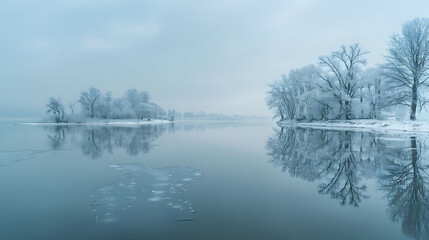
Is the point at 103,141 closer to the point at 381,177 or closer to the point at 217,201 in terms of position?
the point at 217,201

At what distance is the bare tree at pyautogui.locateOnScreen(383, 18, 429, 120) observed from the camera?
29.3 meters

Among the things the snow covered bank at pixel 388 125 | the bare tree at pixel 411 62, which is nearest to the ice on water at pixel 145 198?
the snow covered bank at pixel 388 125

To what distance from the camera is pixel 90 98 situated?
83500 mm

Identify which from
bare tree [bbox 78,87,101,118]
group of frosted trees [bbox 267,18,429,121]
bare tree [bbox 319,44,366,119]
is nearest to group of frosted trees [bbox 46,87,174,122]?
bare tree [bbox 78,87,101,118]

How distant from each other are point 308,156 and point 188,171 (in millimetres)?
6497

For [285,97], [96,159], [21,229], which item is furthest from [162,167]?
[285,97]

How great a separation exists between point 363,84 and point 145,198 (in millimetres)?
47521

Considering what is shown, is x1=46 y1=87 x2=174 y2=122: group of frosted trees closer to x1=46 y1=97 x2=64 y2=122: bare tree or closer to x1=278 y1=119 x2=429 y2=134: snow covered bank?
x1=46 y1=97 x2=64 y2=122: bare tree

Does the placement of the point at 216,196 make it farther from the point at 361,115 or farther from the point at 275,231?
the point at 361,115

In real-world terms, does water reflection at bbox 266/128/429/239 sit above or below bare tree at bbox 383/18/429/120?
below

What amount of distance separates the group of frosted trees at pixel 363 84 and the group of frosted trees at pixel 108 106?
47552 millimetres

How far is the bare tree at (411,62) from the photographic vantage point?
2933cm

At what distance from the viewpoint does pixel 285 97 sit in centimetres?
6031

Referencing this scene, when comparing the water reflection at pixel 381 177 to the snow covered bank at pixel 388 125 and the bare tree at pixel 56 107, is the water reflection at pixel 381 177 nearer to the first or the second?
the snow covered bank at pixel 388 125
